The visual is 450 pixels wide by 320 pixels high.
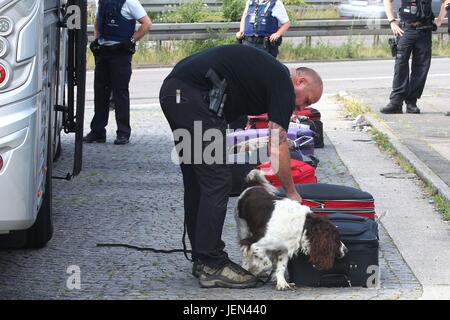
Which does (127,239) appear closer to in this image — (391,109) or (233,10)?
(391,109)

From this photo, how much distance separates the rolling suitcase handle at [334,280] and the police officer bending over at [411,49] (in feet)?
26.8

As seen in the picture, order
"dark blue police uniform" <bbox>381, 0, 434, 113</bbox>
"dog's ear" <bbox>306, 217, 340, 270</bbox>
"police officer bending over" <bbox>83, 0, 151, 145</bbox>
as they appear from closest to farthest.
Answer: "dog's ear" <bbox>306, 217, 340, 270</bbox> → "police officer bending over" <bbox>83, 0, 151, 145</bbox> → "dark blue police uniform" <bbox>381, 0, 434, 113</bbox>

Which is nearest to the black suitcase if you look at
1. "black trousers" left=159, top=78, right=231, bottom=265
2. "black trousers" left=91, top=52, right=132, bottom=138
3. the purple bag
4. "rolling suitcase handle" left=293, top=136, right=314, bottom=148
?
"black trousers" left=159, top=78, right=231, bottom=265

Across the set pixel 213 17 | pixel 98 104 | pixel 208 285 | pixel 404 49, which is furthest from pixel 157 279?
pixel 213 17

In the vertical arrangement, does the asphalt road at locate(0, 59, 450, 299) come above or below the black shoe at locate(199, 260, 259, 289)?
below

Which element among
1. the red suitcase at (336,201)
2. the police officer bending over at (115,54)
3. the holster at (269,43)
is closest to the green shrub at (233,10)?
the holster at (269,43)

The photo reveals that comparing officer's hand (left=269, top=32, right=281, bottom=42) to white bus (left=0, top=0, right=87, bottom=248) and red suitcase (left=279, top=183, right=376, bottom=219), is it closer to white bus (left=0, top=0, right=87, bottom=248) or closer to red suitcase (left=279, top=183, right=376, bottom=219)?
red suitcase (left=279, top=183, right=376, bottom=219)

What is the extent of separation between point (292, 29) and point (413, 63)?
10153 millimetres

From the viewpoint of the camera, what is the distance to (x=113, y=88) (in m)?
12.6

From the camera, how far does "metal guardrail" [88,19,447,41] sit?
2397cm

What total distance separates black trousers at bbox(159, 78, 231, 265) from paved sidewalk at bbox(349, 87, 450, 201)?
3.02m

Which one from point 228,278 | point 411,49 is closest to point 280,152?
point 228,278

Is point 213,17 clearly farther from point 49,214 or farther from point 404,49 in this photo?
point 49,214
